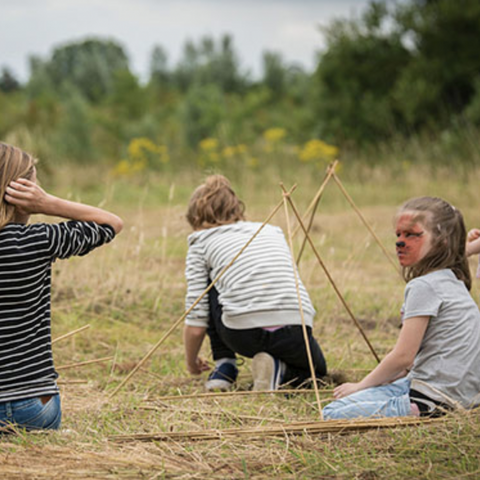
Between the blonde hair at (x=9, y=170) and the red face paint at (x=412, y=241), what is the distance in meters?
1.35

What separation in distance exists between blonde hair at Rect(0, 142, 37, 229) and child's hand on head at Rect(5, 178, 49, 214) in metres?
0.02

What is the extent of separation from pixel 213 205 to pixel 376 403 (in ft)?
4.19

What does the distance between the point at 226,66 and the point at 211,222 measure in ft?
83.3

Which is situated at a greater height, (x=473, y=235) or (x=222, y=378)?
(x=473, y=235)

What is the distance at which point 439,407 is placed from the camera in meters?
2.40

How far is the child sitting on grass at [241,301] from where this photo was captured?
315 cm

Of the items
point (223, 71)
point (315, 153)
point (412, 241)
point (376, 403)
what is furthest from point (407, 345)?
point (223, 71)

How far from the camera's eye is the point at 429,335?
254cm

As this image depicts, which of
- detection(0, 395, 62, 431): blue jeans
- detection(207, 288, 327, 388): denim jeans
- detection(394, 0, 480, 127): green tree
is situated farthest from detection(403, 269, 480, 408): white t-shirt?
detection(394, 0, 480, 127): green tree

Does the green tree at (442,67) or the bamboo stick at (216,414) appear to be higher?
the green tree at (442,67)

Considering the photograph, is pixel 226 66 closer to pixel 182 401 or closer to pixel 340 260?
pixel 340 260

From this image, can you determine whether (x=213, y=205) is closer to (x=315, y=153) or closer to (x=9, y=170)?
(x=9, y=170)

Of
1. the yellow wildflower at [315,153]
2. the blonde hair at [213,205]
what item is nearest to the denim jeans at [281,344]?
the blonde hair at [213,205]

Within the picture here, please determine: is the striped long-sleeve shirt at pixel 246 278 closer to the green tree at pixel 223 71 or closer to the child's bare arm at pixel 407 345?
the child's bare arm at pixel 407 345
